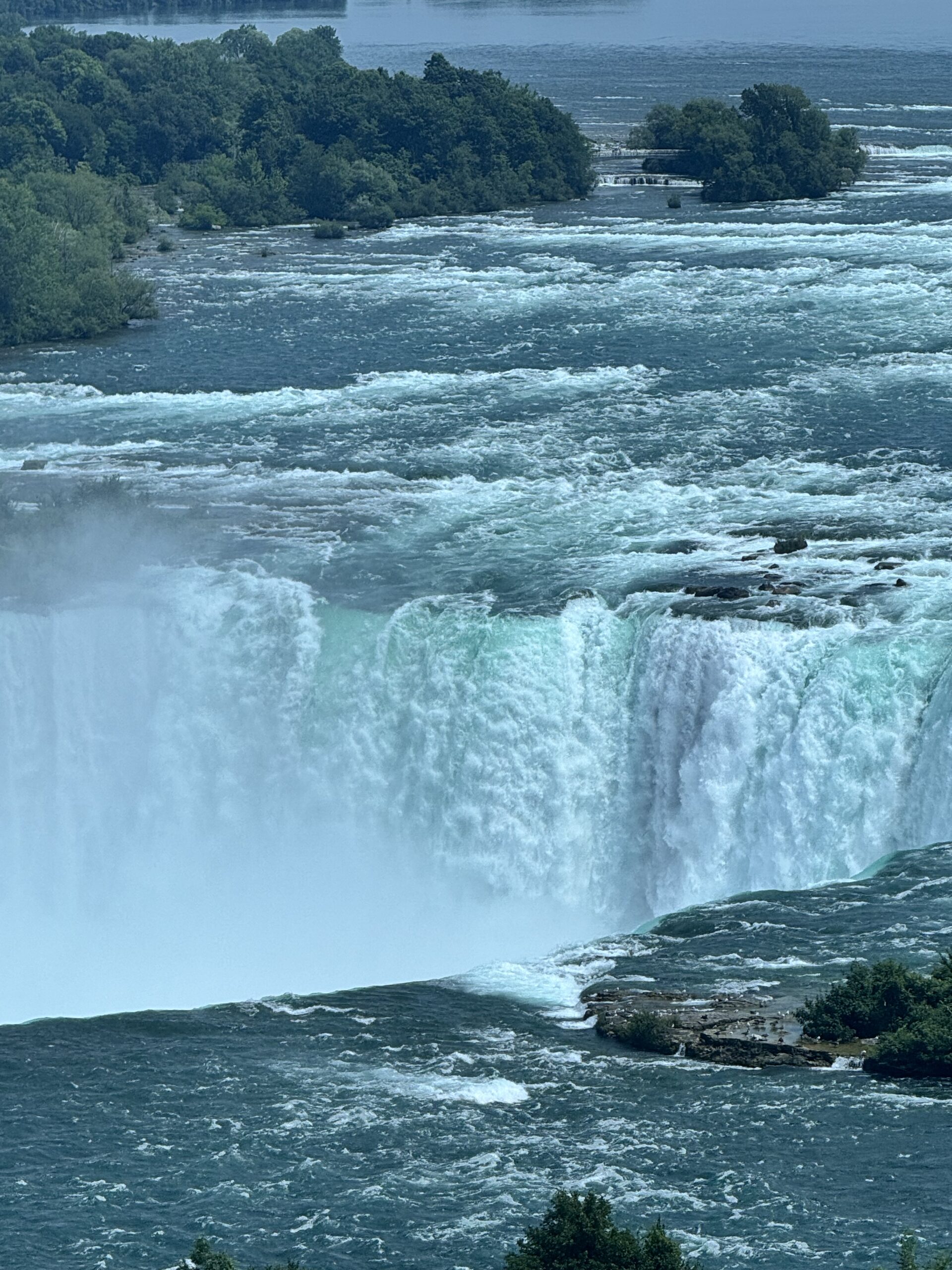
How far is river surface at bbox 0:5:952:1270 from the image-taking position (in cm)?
2164

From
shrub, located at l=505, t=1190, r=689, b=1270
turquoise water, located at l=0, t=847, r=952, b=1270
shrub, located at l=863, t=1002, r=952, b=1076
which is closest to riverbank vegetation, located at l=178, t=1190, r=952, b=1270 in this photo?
shrub, located at l=505, t=1190, r=689, b=1270

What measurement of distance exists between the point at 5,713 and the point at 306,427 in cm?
1269

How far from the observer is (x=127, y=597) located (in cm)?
3409

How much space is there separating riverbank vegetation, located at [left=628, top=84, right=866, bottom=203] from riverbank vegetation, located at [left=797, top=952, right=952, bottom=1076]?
4907cm

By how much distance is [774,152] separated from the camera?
69000 mm

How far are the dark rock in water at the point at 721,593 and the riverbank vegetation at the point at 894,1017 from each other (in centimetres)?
911

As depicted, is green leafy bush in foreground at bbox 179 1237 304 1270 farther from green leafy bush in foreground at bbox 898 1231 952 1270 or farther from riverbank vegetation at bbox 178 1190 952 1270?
green leafy bush in foreground at bbox 898 1231 952 1270

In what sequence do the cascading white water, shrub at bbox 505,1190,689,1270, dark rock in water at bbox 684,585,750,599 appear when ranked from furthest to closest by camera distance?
dark rock in water at bbox 684,585,750,599 → the cascading white water → shrub at bbox 505,1190,689,1270

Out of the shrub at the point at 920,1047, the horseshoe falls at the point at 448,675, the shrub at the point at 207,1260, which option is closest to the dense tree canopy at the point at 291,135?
the horseshoe falls at the point at 448,675

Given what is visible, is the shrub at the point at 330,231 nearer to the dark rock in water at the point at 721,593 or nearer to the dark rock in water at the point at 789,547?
the dark rock in water at the point at 789,547

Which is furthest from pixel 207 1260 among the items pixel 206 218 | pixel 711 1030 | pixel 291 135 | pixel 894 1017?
pixel 291 135

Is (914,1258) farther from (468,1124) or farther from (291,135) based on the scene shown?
(291,135)

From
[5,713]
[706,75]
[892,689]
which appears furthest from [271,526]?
[706,75]

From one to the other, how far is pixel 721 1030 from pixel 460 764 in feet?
28.3
